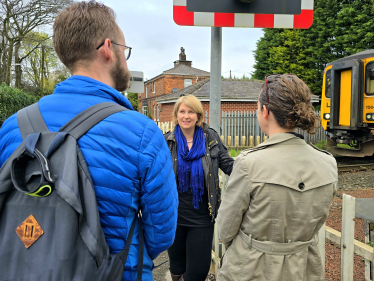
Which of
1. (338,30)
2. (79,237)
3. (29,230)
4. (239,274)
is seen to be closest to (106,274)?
(79,237)

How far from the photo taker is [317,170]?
5.22ft

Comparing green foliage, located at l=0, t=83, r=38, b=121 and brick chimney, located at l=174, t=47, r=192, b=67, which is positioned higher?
brick chimney, located at l=174, t=47, r=192, b=67

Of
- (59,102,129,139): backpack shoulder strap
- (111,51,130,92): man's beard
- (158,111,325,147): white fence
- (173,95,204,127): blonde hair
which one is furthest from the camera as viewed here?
(158,111,325,147): white fence

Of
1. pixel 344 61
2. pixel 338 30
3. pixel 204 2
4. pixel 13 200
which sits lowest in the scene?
pixel 13 200

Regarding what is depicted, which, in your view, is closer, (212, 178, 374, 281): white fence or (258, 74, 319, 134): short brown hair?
(258, 74, 319, 134): short brown hair

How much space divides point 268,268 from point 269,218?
11.1 inches

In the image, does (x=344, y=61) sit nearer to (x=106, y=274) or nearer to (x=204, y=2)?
(x=204, y=2)

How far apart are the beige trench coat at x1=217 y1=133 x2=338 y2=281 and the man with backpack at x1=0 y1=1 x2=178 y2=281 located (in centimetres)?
43

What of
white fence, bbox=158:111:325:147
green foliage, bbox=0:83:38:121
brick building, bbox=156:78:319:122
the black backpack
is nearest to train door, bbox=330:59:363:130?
white fence, bbox=158:111:325:147

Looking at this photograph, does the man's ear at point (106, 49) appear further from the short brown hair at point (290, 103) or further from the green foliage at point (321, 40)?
the green foliage at point (321, 40)

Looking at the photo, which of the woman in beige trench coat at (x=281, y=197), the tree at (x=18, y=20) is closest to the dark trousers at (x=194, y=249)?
the woman in beige trench coat at (x=281, y=197)

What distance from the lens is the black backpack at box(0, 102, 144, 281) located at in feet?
3.40

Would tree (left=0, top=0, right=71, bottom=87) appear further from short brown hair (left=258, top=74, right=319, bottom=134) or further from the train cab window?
short brown hair (left=258, top=74, right=319, bottom=134)

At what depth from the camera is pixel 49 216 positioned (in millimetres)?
1058
